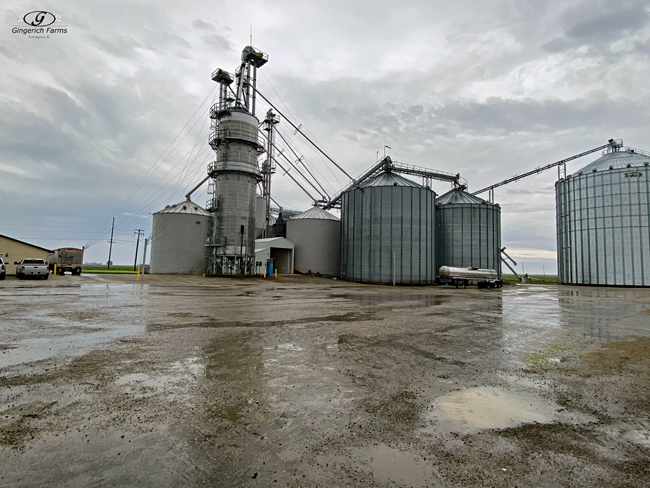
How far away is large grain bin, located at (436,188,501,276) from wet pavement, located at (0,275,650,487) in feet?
123

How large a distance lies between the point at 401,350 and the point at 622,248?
49.5m

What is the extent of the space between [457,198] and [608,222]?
18.6m

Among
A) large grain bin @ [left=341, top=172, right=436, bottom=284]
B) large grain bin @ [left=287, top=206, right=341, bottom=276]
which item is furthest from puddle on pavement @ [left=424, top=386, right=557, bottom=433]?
large grain bin @ [left=287, top=206, right=341, bottom=276]

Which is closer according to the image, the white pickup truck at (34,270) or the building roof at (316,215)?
the white pickup truck at (34,270)

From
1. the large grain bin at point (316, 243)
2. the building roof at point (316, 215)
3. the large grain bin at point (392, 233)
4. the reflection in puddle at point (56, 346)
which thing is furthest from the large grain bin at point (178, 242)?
the reflection in puddle at point (56, 346)

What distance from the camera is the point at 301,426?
363 centimetres

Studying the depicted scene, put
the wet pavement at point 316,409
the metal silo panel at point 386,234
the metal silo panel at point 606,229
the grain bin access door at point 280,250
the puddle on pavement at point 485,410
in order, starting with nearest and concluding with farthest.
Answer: the wet pavement at point 316,409 < the puddle on pavement at point 485,410 < the metal silo panel at point 386,234 < the metal silo panel at point 606,229 < the grain bin access door at point 280,250

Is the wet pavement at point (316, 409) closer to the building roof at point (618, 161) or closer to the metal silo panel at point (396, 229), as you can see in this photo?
the metal silo panel at point (396, 229)

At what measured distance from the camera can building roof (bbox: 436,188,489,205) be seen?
46.3 meters

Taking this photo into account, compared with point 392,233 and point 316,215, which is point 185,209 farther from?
point 392,233

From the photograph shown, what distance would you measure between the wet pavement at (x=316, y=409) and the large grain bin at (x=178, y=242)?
37582 millimetres

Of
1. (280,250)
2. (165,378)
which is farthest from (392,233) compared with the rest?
(165,378)

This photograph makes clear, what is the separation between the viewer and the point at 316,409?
4.08 meters

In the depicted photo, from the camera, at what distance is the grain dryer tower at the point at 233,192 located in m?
40.4
